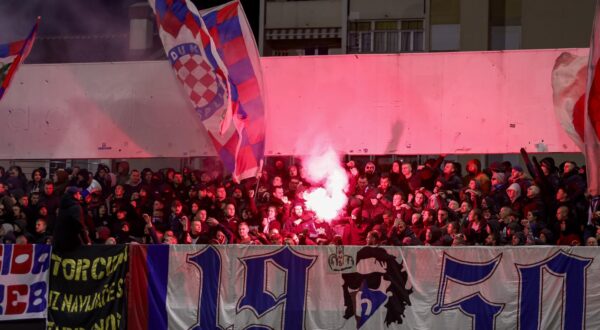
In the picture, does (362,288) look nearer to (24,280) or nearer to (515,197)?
(515,197)

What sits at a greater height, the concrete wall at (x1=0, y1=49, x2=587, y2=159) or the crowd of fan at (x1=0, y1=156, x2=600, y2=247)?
the concrete wall at (x1=0, y1=49, x2=587, y2=159)

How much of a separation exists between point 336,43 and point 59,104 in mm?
12924

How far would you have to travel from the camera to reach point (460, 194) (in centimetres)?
1338

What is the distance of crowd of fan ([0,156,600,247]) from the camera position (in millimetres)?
12430

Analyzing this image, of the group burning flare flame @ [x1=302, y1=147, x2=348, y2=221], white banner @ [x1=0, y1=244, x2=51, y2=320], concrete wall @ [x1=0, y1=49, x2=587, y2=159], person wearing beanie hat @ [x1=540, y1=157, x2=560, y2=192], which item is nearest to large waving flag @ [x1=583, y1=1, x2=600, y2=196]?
person wearing beanie hat @ [x1=540, y1=157, x2=560, y2=192]

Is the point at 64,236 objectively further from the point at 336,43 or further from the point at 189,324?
the point at 336,43

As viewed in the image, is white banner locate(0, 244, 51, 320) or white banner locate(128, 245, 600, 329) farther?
white banner locate(0, 244, 51, 320)

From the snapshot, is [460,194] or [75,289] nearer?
[75,289]

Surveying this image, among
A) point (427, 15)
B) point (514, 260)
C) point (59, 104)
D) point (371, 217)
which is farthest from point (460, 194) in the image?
point (427, 15)

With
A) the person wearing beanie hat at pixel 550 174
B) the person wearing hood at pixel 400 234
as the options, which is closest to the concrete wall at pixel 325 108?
the person wearing beanie hat at pixel 550 174

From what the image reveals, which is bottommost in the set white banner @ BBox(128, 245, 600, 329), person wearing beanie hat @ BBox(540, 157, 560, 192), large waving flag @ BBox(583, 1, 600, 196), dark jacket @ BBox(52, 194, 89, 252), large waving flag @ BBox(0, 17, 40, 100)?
white banner @ BBox(128, 245, 600, 329)

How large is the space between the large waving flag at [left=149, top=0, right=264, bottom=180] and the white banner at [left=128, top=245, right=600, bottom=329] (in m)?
2.89

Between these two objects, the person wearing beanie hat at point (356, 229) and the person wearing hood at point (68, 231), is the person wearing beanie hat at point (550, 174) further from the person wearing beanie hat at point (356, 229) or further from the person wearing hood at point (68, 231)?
the person wearing hood at point (68, 231)

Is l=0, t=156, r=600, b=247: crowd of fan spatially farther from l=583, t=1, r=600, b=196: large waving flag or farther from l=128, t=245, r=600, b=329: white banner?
l=128, t=245, r=600, b=329: white banner
